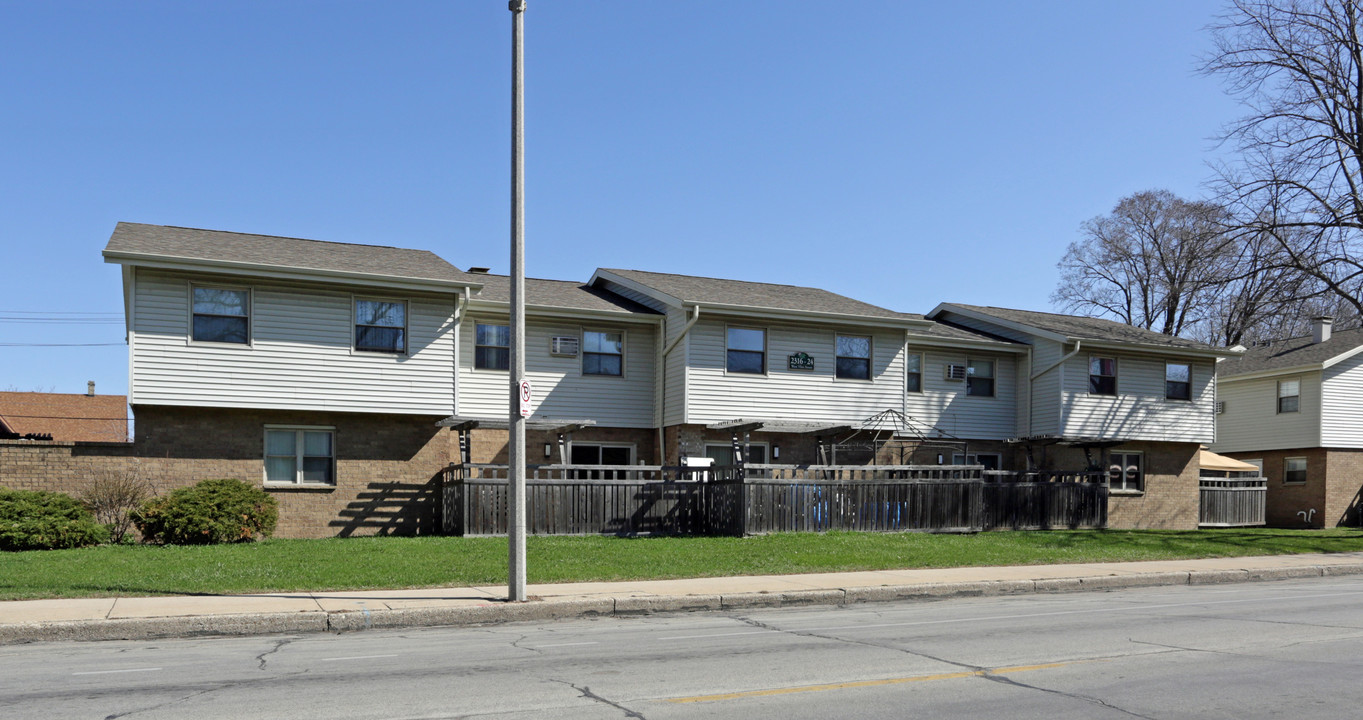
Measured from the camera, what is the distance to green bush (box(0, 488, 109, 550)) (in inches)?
684

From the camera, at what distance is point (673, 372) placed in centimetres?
2594

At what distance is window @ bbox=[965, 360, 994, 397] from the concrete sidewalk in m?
12.9

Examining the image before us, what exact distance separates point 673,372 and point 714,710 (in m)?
18.7

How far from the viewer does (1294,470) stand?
3491 centimetres

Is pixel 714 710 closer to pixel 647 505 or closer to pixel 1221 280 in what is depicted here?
pixel 647 505

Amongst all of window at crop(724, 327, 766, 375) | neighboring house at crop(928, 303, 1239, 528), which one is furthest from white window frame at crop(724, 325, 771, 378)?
neighboring house at crop(928, 303, 1239, 528)

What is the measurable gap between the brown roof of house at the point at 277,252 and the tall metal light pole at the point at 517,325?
32.1 feet

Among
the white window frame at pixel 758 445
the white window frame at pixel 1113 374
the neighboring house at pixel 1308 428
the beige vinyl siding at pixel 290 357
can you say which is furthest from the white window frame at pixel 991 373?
the beige vinyl siding at pixel 290 357

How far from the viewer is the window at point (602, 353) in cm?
2606

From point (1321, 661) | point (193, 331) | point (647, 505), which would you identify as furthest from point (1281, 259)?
point (193, 331)

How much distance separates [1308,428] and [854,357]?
Result: 16909 millimetres

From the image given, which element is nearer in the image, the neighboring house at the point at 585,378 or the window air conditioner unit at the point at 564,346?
the neighboring house at the point at 585,378

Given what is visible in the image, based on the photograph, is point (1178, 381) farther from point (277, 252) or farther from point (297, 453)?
point (277, 252)

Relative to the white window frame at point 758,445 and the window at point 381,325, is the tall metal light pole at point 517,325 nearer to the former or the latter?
the window at point 381,325
